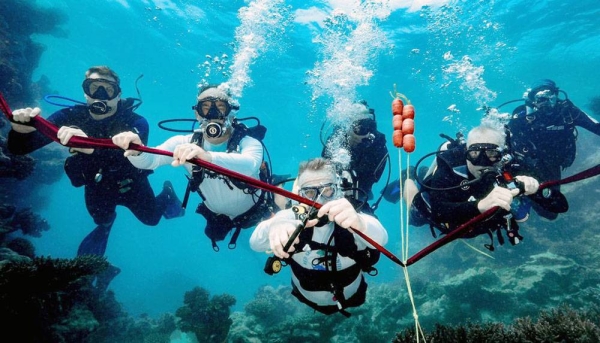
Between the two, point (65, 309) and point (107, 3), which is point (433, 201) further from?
point (107, 3)

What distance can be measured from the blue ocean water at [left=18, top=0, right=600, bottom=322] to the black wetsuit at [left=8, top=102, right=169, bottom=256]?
7.00 metres

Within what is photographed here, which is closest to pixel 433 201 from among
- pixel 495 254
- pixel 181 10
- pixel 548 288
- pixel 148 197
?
pixel 148 197

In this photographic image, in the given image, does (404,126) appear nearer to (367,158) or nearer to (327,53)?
(367,158)

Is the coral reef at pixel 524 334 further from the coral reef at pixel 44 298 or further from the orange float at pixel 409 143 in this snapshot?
the coral reef at pixel 44 298

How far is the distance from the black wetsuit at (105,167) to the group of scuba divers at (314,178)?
0.02m

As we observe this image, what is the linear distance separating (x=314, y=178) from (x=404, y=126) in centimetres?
178

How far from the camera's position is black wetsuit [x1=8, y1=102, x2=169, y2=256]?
20.0 ft

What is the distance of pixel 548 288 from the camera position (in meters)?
9.85

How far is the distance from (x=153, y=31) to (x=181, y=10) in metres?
5.64

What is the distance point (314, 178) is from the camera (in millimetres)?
4000

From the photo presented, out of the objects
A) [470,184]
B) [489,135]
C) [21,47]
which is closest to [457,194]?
[470,184]

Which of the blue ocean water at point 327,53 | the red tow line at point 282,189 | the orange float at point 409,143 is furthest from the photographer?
the blue ocean water at point 327,53

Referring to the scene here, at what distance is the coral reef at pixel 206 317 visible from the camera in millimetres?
9578

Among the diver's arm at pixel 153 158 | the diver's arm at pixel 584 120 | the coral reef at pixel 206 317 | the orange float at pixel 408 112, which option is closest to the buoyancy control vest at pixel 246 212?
the diver's arm at pixel 153 158
